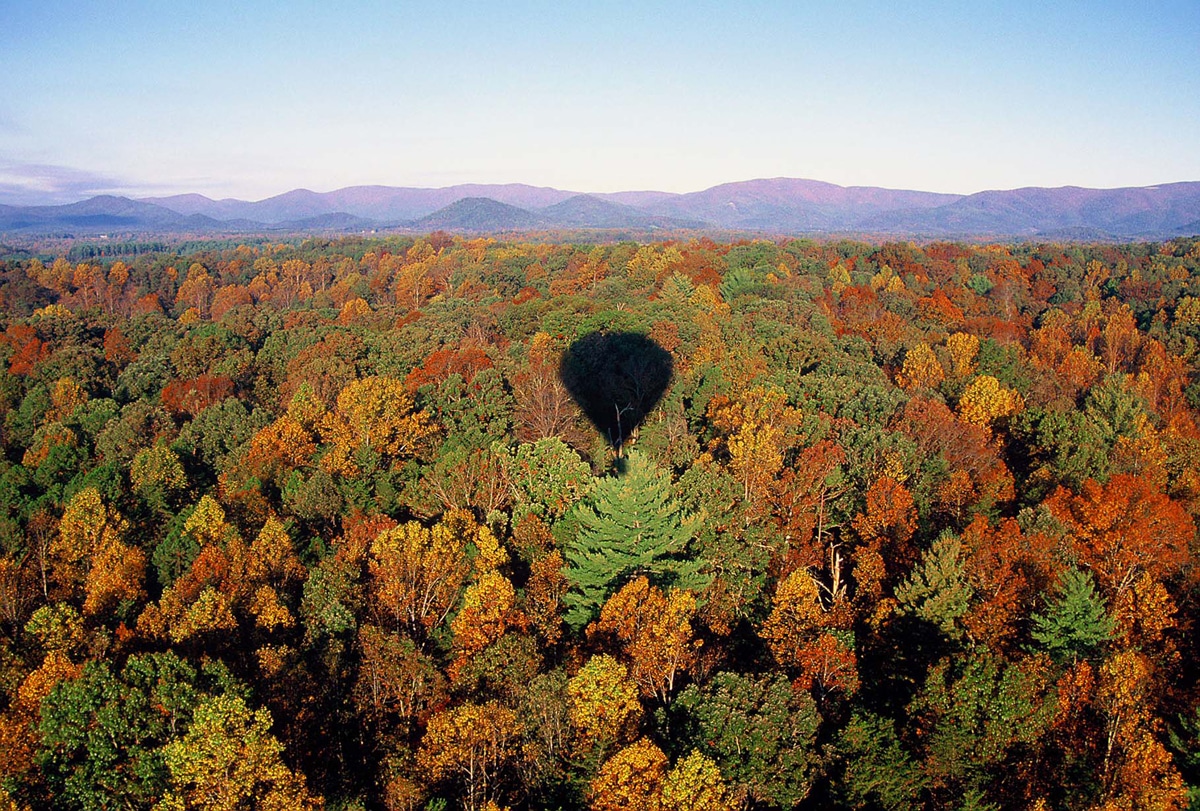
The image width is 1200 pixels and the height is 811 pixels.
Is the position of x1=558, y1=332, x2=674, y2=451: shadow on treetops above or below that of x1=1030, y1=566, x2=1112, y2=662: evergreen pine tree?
above

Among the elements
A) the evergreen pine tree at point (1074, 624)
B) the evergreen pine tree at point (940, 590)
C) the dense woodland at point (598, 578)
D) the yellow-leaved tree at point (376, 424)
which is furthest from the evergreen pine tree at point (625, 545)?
the yellow-leaved tree at point (376, 424)

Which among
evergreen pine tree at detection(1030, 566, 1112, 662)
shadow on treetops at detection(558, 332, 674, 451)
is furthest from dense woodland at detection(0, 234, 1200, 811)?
shadow on treetops at detection(558, 332, 674, 451)

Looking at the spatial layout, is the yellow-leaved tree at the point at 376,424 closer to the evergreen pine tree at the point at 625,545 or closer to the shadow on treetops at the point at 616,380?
the shadow on treetops at the point at 616,380

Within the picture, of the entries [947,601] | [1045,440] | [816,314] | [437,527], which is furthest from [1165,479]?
[437,527]

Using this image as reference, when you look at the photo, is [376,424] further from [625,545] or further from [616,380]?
[625,545]

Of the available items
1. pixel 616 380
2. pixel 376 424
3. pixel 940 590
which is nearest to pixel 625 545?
→ pixel 940 590

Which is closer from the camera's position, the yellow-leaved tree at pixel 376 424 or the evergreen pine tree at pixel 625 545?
the evergreen pine tree at pixel 625 545

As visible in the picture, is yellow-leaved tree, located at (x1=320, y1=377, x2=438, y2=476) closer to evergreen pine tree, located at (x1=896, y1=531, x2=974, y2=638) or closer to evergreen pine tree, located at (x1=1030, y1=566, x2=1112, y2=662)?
evergreen pine tree, located at (x1=896, y1=531, x2=974, y2=638)
